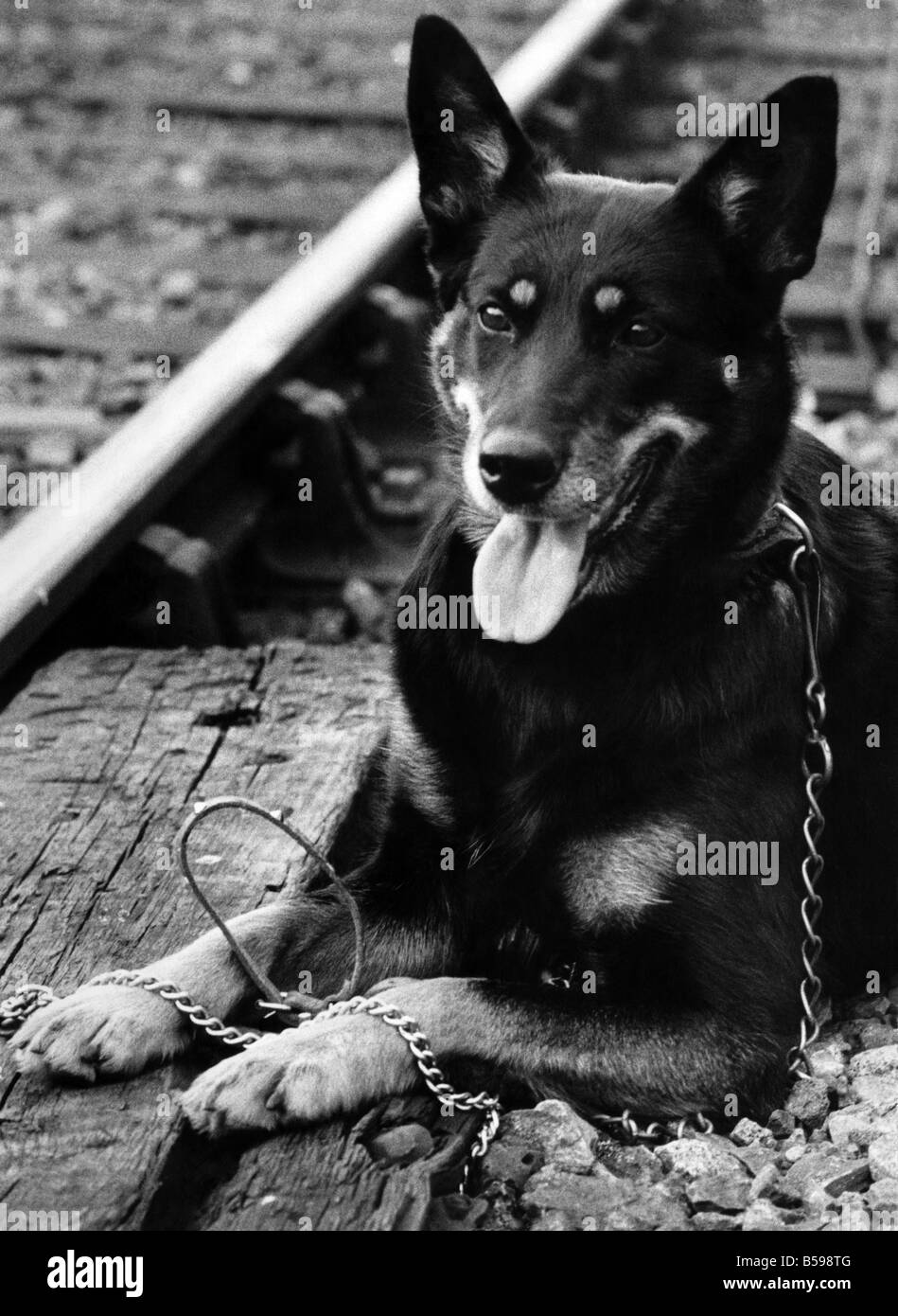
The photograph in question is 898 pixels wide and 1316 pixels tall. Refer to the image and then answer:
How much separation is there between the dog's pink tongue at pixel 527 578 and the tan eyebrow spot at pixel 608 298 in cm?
38

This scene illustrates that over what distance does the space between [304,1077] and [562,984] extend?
689 millimetres

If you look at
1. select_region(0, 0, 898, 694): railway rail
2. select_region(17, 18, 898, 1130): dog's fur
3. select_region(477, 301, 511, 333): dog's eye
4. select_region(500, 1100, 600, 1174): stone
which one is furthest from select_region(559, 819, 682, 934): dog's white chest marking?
select_region(0, 0, 898, 694): railway rail

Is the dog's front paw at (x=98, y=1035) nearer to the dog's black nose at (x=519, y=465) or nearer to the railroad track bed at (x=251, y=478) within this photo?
the railroad track bed at (x=251, y=478)

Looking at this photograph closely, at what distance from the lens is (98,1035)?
9.32ft

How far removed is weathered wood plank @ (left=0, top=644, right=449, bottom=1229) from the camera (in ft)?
8.27

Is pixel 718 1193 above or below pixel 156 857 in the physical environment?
below

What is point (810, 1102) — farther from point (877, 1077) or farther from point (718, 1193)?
point (718, 1193)

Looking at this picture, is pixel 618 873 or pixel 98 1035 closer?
pixel 98 1035

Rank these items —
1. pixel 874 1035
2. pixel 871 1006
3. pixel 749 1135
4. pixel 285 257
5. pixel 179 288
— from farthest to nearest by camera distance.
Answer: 1. pixel 285 257
2. pixel 179 288
3. pixel 871 1006
4. pixel 874 1035
5. pixel 749 1135

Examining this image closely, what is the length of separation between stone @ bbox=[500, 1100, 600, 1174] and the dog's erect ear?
4.94ft

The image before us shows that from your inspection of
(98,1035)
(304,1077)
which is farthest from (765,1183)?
(98,1035)

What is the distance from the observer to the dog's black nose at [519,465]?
123 inches
